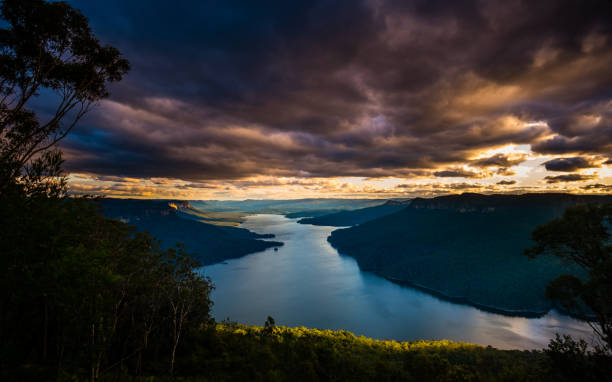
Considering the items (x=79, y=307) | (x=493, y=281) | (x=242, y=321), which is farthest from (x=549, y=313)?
(x=79, y=307)

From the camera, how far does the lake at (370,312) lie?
312 feet

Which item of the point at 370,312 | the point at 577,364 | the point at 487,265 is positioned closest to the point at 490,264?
the point at 487,265

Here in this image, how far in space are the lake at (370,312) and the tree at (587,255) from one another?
89362 mm

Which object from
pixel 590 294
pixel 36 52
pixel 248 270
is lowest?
pixel 248 270

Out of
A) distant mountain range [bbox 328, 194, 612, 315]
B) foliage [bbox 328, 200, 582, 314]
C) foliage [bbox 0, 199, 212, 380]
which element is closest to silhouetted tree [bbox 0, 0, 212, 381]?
foliage [bbox 0, 199, 212, 380]

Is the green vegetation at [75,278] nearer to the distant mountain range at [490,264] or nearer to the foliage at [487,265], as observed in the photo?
the distant mountain range at [490,264]

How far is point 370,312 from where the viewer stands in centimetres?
11169

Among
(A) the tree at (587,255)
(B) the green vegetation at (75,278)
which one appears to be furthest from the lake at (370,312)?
(A) the tree at (587,255)

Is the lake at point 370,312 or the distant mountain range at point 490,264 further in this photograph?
the distant mountain range at point 490,264

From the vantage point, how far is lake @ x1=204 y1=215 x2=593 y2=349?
95.0 meters

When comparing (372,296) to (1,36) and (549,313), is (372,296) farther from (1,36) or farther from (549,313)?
(1,36)

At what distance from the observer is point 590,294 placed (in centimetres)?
1521

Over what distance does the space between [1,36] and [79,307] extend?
19.3m

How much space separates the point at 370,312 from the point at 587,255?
108980 mm
